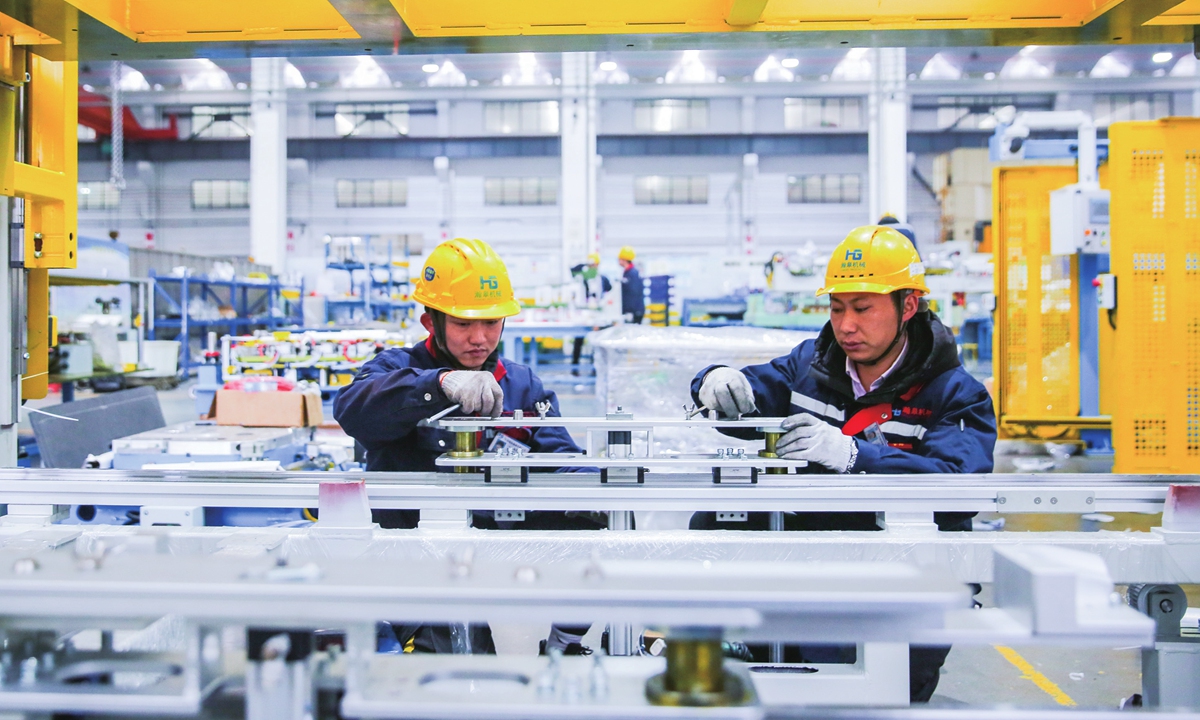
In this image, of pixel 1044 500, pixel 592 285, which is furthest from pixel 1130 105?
pixel 1044 500

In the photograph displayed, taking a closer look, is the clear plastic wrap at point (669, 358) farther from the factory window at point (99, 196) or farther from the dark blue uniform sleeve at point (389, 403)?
the factory window at point (99, 196)

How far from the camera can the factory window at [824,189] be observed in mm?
17312

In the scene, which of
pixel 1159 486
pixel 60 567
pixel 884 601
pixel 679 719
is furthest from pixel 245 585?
pixel 1159 486

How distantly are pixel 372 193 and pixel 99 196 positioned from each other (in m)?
6.13

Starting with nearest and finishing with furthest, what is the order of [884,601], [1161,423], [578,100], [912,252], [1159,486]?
1. [884,601]
2. [1159,486]
3. [912,252]
4. [1161,423]
5. [578,100]

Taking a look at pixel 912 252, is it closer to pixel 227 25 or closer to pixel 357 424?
pixel 357 424

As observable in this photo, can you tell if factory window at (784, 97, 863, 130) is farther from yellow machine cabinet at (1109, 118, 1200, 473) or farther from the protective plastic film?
the protective plastic film

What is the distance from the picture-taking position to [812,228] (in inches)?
682

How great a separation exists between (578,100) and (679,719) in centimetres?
1591

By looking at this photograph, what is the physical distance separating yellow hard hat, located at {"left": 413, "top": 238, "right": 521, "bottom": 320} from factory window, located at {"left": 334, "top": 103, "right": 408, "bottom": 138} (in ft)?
53.7

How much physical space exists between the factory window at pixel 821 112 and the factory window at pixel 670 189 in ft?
7.46

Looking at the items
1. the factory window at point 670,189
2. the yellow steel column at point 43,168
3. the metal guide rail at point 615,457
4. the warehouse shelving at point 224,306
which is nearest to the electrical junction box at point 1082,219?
the metal guide rail at point 615,457

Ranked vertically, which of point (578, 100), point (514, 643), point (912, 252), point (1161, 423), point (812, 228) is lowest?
point (514, 643)

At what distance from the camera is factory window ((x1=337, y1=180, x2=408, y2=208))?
1781 centimetres
